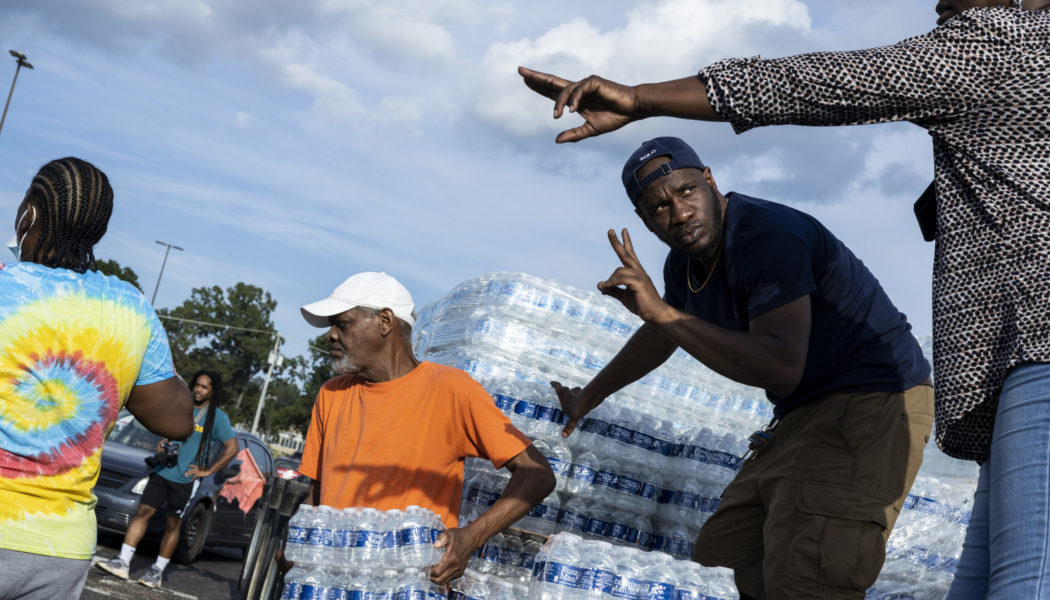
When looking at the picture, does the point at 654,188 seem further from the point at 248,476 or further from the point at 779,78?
the point at 248,476

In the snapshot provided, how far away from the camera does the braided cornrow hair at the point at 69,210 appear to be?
309cm

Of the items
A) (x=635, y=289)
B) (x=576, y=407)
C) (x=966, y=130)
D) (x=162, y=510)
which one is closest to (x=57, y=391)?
(x=635, y=289)

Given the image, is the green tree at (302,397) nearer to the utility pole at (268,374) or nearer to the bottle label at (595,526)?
the utility pole at (268,374)

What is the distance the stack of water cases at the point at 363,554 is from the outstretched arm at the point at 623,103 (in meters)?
1.67

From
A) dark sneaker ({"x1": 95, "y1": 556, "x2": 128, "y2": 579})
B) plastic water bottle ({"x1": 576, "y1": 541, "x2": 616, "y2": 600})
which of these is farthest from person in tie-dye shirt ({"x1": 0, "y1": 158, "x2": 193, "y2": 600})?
dark sneaker ({"x1": 95, "y1": 556, "x2": 128, "y2": 579})

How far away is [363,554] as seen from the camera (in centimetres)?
336

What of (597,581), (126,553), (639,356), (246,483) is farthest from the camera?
(246,483)

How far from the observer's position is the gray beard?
4.48 meters

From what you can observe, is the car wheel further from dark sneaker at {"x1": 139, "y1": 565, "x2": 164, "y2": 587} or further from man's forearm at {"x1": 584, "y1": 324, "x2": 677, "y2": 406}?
man's forearm at {"x1": 584, "y1": 324, "x2": 677, "y2": 406}

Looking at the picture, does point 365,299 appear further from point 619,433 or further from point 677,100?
point 677,100

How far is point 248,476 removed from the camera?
12000 mm

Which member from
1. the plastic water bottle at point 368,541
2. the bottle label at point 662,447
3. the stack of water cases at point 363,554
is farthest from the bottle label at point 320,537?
the bottle label at point 662,447

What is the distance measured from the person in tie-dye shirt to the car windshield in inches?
356

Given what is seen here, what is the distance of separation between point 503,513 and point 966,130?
2297mm
